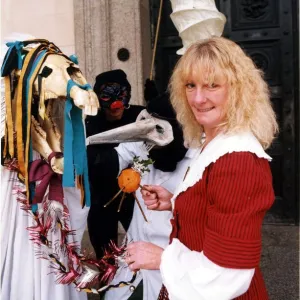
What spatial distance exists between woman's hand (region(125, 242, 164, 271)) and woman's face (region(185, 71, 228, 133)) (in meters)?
0.45

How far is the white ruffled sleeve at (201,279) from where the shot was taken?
3.68ft

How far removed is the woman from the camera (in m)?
1.12

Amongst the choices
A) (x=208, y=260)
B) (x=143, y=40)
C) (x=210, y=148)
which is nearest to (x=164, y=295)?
(x=208, y=260)

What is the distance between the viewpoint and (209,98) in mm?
1293

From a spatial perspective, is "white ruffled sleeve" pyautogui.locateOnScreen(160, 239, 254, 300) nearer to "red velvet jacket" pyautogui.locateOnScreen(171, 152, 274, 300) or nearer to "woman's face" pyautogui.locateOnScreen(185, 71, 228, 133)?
"red velvet jacket" pyautogui.locateOnScreen(171, 152, 274, 300)

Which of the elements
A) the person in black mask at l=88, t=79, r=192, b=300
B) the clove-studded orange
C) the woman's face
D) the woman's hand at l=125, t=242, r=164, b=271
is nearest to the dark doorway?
the person in black mask at l=88, t=79, r=192, b=300

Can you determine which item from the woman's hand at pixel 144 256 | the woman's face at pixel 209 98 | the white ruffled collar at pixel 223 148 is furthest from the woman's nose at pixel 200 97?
the woman's hand at pixel 144 256

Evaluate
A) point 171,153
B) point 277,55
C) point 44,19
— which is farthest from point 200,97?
point 44,19

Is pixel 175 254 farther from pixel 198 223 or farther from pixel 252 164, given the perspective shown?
pixel 252 164

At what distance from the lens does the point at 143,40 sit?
13.4 ft

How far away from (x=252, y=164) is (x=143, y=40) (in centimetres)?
316

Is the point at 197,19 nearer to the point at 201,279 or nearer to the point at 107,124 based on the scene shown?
the point at 107,124

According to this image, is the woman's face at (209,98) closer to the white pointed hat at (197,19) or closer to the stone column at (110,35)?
the white pointed hat at (197,19)

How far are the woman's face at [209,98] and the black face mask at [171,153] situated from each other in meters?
0.72
